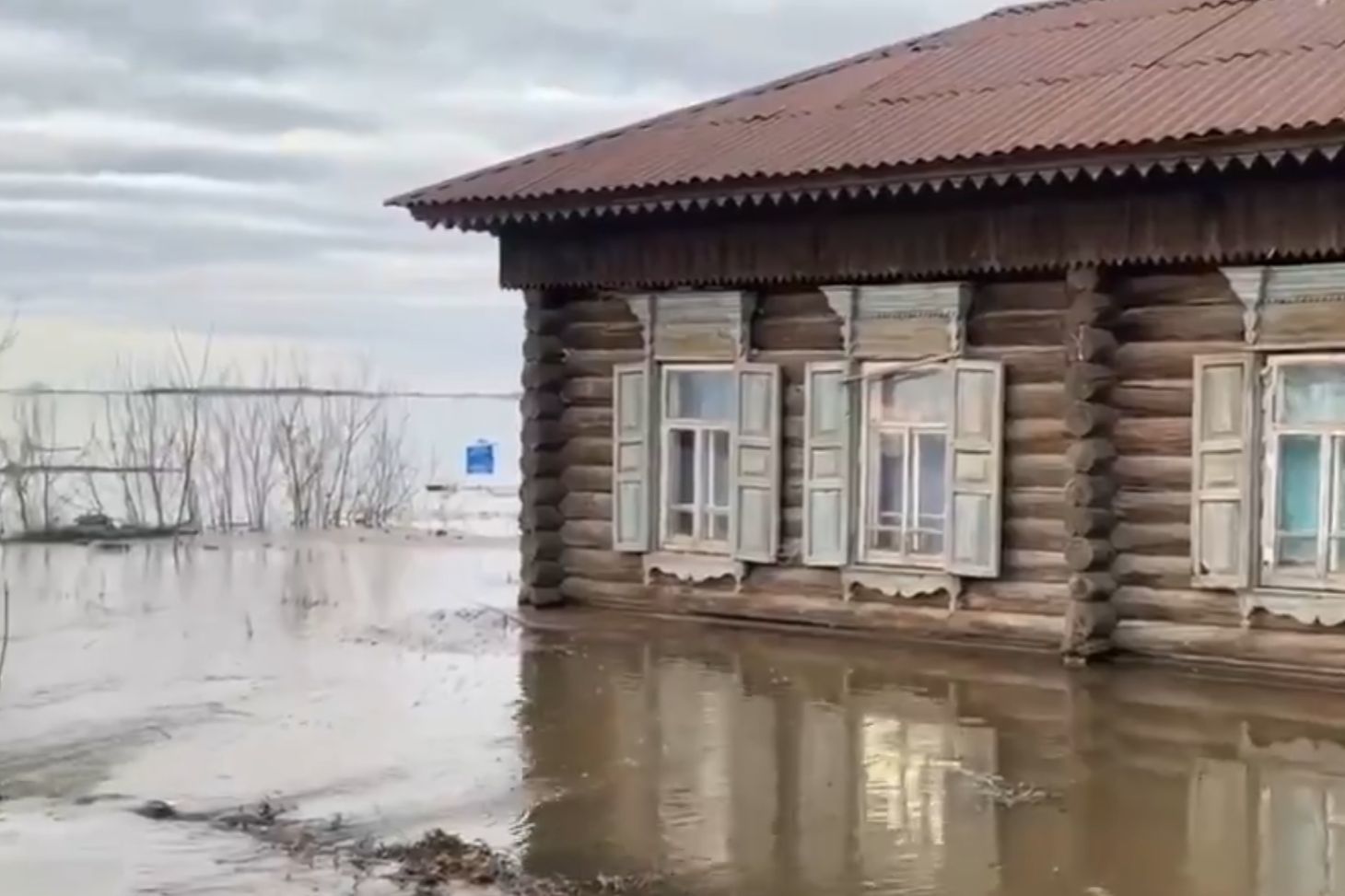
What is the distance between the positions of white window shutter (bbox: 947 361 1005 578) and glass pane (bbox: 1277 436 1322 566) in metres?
1.89

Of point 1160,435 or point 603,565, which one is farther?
point 603,565

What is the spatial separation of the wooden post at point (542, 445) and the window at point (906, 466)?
9.60 feet

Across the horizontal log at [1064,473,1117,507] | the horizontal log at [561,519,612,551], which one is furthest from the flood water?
the horizontal log at [1064,473,1117,507]

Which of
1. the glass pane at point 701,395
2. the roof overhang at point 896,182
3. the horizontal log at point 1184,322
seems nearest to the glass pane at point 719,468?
the glass pane at point 701,395

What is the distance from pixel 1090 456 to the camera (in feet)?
37.2

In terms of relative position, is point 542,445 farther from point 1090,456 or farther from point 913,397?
point 1090,456

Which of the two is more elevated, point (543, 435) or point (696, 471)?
point (543, 435)

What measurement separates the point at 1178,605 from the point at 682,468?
4125mm

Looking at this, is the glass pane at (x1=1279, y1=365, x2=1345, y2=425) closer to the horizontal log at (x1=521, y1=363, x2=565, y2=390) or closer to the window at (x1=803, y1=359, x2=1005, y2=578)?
the window at (x1=803, y1=359, x2=1005, y2=578)

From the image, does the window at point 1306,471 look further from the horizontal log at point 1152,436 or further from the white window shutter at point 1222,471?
the horizontal log at point 1152,436

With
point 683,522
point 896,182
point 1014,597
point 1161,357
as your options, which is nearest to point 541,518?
point 683,522

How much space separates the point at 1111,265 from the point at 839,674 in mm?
3217

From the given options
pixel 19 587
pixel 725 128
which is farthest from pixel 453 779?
pixel 19 587

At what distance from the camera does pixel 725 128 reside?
14.1 m
